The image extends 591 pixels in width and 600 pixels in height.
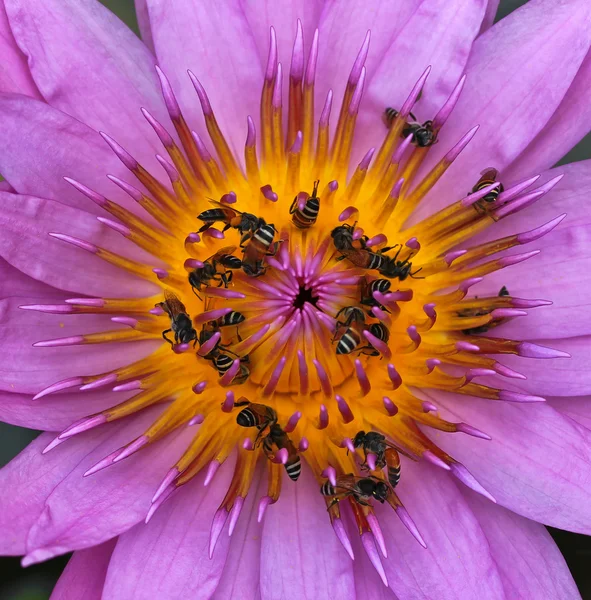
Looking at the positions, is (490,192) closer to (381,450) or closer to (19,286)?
(381,450)

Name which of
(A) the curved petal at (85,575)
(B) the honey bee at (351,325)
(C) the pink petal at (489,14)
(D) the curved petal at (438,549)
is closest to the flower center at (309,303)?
(B) the honey bee at (351,325)

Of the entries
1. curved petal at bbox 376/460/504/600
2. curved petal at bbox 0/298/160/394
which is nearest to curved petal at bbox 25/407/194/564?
curved petal at bbox 0/298/160/394

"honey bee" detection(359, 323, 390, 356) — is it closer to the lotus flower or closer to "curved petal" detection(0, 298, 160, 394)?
the lotus flower

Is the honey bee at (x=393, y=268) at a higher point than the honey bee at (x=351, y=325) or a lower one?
higher

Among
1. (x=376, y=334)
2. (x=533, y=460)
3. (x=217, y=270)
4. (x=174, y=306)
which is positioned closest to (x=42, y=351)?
(x=174, y=306)

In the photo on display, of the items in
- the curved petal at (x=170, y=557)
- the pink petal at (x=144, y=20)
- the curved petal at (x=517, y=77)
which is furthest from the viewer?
the pink petal at (x=144, y=20)

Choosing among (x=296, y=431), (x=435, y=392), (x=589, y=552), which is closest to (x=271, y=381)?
(x=296, y=431)

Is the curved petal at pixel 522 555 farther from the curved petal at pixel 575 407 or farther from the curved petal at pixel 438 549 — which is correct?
the curved petal at pixel 575 407
